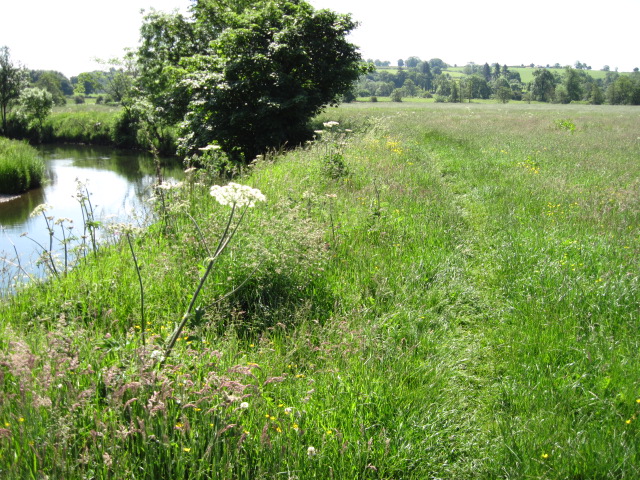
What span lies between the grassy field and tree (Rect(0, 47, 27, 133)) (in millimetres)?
40462

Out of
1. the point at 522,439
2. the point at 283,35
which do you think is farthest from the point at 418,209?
the point at 283,35

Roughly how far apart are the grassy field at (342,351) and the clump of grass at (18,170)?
52.0ft

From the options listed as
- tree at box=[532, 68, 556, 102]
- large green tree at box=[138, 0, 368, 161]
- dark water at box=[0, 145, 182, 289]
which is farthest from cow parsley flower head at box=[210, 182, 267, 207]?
tree at box=[532, 68, 556, 102]

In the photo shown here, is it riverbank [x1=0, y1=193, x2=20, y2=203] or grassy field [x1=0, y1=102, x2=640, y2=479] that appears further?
riverbank [x1=0, y1=193, x2=20, y2=203]

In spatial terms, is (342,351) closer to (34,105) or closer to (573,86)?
(34,105)

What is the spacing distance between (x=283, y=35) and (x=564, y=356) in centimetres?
1859

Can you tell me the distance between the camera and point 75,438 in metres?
2.31

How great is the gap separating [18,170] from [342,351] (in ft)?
67.9

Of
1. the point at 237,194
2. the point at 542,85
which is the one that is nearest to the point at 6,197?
the point at 237,194

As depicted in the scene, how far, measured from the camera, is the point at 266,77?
18547 millimetres

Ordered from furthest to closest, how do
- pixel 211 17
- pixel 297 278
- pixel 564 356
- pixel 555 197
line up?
pixel 211 17 < pixel 555 197 < pixel 297 278 < pixel 564 356

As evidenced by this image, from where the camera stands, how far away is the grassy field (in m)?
2.37

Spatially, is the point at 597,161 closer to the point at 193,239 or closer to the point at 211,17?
the point at 193,239

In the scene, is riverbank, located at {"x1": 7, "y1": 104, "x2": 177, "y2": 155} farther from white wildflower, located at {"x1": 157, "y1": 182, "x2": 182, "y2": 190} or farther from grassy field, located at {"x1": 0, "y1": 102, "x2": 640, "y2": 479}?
white wildflower, located at {"x1": 157, "y1": 182, "x2": 182, "y2": 190}
